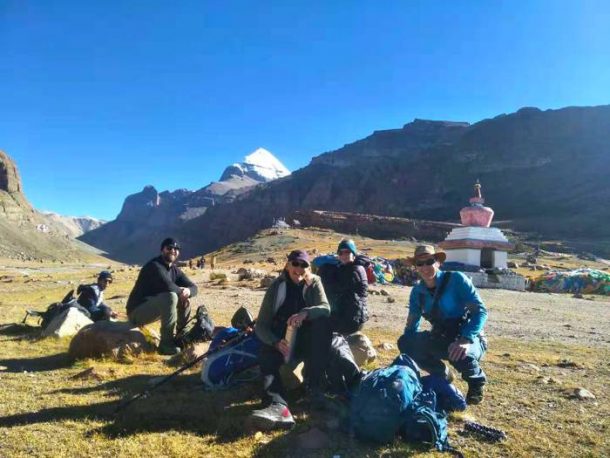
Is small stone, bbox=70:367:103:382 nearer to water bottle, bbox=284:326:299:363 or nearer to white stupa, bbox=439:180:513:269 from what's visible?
water bottle, bbox=284:326:299:363

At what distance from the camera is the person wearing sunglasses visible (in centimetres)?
525

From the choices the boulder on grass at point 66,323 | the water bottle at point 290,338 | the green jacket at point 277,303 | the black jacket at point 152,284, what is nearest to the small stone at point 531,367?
the green jacket at point 277,303

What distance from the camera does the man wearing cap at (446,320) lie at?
5.43 m

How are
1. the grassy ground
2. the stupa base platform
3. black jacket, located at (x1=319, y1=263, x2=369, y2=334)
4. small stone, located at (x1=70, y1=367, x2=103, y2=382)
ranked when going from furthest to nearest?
the stupa base platform
small stone, located at (x1=70, y1=367, x2=103, y2=382)
black jacket, located at (x1=319, y1=263, x2=369, y2=334)
the grassy ground

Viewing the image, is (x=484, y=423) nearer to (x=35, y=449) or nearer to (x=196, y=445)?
(x=196, y=445)

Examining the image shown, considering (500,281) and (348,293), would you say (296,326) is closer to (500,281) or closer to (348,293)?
(348,293)

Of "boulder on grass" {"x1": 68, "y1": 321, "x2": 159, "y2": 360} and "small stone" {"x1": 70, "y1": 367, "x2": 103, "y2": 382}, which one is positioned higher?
"boulder on grass" {"x1": 68, "y1": 321, "x2": 159, "y2": 360}

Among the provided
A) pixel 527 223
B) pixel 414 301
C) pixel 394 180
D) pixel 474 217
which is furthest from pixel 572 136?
pixel 414 301

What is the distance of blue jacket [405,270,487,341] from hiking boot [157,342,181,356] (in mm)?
3863


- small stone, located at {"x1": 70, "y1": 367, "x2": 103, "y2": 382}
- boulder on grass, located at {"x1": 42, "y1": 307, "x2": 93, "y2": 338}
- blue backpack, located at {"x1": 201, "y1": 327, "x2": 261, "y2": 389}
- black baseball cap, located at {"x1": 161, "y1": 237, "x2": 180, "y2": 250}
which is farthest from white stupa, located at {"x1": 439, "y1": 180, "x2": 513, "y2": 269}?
small stone, located at {"x1": 70, "y1": 367, "x2": 103, "y2": 382}

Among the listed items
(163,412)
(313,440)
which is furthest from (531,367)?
(163,412)

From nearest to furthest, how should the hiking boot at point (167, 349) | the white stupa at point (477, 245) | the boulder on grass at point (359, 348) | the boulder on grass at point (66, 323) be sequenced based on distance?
the boulder on grass at point (359, 348) < the hiking boot at point (167, 349) < the boulder on grass at point (66, 323) < the white stupa at point (477, 245)

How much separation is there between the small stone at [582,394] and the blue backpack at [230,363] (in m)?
4.06

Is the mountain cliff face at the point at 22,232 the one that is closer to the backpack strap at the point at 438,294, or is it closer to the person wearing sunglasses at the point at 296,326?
the person wearing sunglasses at the point at 296,326
